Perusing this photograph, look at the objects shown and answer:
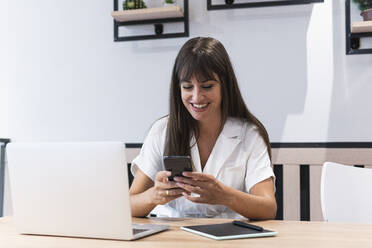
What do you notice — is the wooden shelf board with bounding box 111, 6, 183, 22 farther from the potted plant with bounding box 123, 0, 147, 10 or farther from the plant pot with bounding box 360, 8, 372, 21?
the plant pot with bounding box 360, 8, 372, 21

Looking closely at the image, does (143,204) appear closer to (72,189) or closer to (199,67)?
(72,189)

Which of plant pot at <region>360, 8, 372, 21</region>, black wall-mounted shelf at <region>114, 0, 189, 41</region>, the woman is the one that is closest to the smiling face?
the woman

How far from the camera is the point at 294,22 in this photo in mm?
2420

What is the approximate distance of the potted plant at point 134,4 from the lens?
253 centimetres

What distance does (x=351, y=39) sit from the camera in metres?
2.33

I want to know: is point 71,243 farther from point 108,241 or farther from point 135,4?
point 135,4

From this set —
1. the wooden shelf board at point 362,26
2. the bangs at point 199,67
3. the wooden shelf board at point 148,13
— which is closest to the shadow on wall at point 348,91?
the wooden shelf board at point 362,26

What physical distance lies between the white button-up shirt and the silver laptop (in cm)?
52

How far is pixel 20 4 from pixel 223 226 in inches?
88.6

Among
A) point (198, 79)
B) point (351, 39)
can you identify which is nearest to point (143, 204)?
point (198, 79)

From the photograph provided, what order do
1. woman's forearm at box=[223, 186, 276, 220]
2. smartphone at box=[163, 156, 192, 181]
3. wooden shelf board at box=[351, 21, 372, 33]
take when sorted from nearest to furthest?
smartphone at box=[163, 156, 192, 181] < woman's forearm at box=[223, 186, 276, 220] < wooden shelf board at box=[351, 21, 372, 33]

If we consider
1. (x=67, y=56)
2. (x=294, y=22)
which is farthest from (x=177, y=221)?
(x=67, y=56)

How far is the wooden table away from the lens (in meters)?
1.06

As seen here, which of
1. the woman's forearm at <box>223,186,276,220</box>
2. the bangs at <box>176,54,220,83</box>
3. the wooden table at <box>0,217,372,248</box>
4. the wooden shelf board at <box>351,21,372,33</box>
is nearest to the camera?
the wooden table at <box>0,217,372,248</box>
